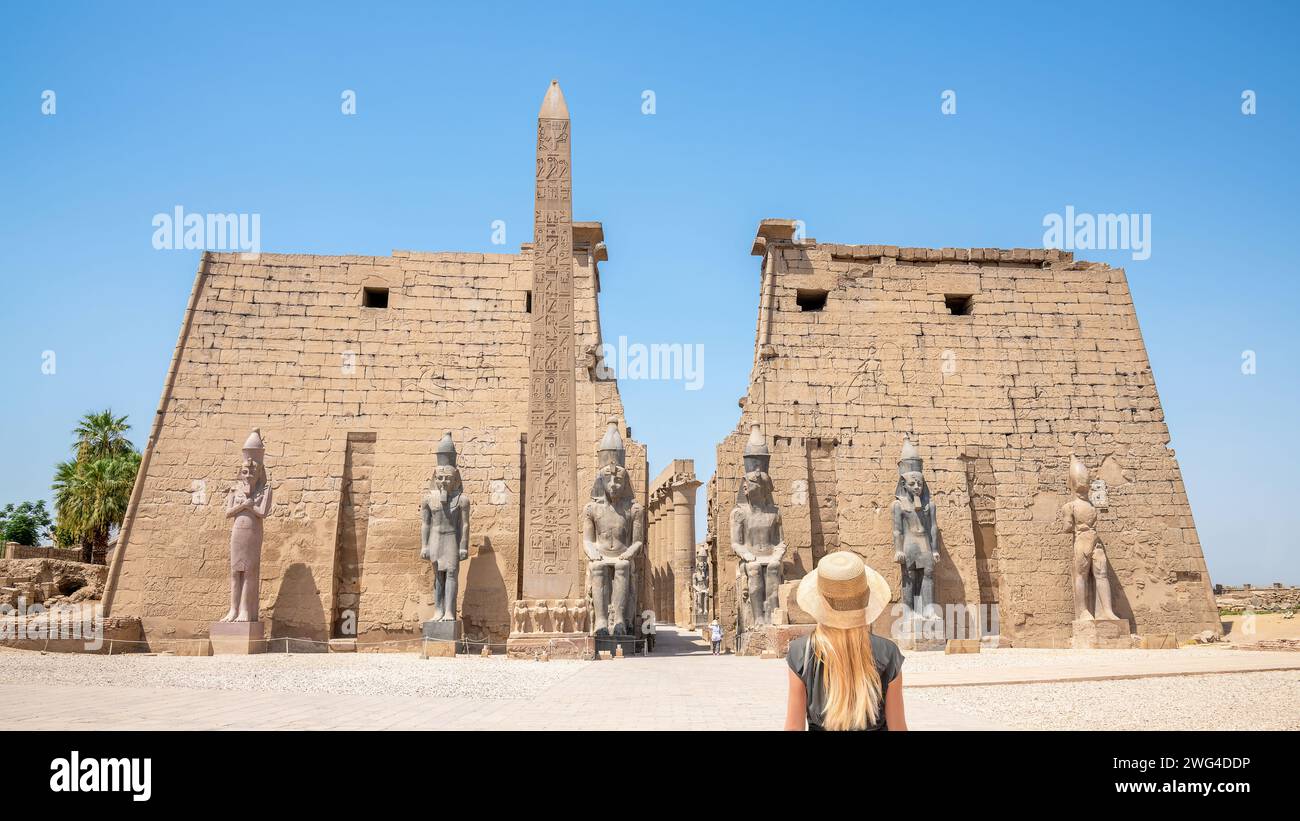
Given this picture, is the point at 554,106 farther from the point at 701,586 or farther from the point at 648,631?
the point at 701,586

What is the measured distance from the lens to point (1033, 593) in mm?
14234

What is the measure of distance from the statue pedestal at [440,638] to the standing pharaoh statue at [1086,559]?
27.8 feet

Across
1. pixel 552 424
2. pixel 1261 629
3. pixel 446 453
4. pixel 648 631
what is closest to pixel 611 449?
pixel 552 424

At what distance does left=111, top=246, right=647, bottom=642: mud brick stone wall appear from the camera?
1369 centimetres

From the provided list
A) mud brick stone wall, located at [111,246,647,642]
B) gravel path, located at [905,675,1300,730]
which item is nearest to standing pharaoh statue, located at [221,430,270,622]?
mud brick stone wall, located at [111,246,647,642]

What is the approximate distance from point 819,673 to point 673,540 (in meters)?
23.4

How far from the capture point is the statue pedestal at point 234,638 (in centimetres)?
1199

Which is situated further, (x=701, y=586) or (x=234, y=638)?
(x=701, y=586)

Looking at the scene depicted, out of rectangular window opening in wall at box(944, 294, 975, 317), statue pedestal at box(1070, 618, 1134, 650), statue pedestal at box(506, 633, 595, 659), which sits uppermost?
rectangular window opening in wall at box(944, 294, 975, 317)

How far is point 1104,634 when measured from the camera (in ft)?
42.8

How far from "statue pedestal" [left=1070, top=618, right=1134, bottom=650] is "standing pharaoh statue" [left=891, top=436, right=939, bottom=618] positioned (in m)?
2.09

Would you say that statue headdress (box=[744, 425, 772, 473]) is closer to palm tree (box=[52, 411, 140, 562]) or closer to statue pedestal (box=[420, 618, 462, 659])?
statue pedestal (box=[420, 618, 462, 659])
